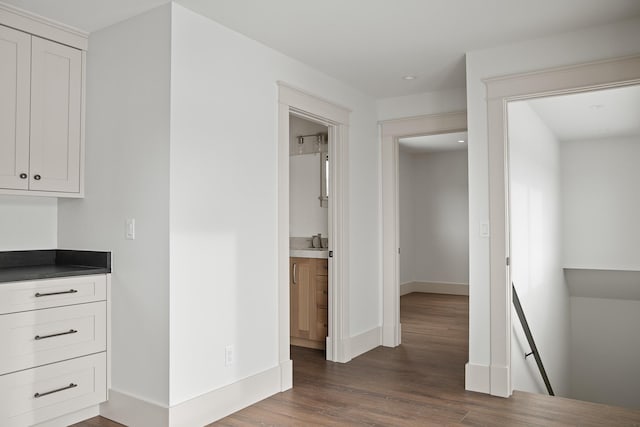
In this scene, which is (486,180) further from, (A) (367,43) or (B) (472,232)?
(A) (367,43)

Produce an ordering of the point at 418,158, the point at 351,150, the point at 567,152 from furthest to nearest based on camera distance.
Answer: the point at 418,158 < the point at 567,152 < the point at 351,150

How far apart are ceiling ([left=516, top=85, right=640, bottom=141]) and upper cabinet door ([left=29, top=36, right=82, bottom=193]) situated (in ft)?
13.6

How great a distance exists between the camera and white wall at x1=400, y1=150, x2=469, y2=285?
28.5ft

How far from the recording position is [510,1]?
9.22 ft

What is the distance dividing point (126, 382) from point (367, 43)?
2.75 meters

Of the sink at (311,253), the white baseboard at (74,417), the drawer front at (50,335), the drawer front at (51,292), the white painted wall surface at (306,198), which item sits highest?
the white painted wall surface at (306,198)

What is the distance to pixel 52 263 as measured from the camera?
3424 mm

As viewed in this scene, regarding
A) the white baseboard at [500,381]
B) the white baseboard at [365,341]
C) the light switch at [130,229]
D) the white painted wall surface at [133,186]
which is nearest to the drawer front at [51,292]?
the white painted wall surface at [133,186]

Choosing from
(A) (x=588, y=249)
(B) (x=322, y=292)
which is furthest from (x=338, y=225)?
(A) (x=588, y=249)

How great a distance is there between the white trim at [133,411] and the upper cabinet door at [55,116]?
4.53 ft

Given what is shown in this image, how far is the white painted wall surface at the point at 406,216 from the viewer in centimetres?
870

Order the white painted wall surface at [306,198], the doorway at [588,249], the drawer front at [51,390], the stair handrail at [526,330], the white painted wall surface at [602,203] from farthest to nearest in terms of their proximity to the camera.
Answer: the white painted wall surface at [602,203], the doorway at [588,249], the white painted wall surface at [306,198], the stair handrail at [526,330], the drawer front at [51,390]

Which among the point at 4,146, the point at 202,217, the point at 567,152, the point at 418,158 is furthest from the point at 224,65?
the point at 418,158

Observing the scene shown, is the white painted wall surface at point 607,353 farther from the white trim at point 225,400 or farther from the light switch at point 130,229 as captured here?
the light switch at point 130,229
